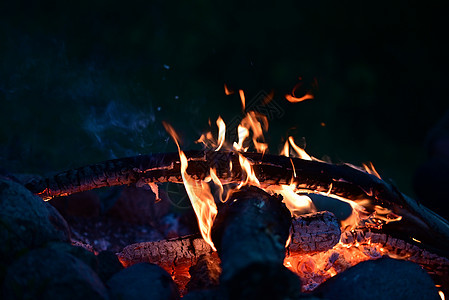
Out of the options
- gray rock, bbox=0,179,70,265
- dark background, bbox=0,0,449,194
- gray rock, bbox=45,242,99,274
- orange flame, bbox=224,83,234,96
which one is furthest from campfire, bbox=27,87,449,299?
orange flame, bbox=224,83,234,96

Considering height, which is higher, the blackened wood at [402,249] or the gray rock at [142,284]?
the gray rock at [142,284]

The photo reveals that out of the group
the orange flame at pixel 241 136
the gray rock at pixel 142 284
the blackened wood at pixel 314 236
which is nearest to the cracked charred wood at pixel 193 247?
the blackened wood at pixel 314 236

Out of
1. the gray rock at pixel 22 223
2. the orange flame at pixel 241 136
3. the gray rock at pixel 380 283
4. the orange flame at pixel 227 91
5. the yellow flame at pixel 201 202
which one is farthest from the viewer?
the orange flame at pixel 227 91

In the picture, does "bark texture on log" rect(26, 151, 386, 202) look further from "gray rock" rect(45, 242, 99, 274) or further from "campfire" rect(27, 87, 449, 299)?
"gray rock" rect(45, 242, 99, 274)

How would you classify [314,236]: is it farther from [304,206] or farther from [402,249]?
[402,249]

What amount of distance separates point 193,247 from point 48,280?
990mm

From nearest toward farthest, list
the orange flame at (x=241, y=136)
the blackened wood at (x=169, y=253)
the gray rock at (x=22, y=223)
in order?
the gray rock at (x=22, y=223) → the blackened wood at (x=169, y=253) → the orange flame at (x=241, y=136)

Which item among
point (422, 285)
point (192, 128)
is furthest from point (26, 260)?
point (192, 128)

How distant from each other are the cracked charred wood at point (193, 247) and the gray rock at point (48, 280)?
0.78m

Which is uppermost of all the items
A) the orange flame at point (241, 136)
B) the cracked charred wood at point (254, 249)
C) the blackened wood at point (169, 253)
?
the cracked charred wood at point (254, 249)

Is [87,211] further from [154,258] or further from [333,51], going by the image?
[333,51]

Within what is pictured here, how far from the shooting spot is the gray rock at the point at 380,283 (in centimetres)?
164

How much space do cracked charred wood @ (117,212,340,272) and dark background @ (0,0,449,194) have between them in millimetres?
2154

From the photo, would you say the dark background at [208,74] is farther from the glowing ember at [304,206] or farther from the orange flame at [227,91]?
the glowing ember at [304,206]
